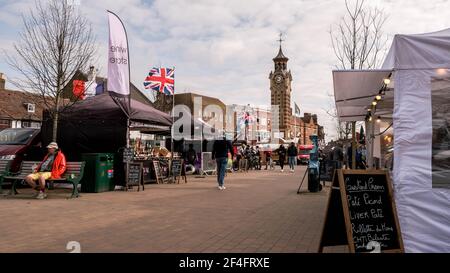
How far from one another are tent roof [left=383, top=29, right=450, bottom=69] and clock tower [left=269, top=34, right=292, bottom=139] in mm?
86336

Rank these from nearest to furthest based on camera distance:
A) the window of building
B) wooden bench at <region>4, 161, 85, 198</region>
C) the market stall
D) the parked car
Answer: wooden bench at <region>4, 161, 85, 198</region> < the parked car < the market stall < the window of building

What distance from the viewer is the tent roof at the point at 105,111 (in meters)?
13.0

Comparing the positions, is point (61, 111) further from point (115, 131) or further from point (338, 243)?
point (338, 243)

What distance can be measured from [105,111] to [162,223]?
715cm

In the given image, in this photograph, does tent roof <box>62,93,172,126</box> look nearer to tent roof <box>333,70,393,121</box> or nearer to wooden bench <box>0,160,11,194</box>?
wooden bench <box>0,160,11,194</box>

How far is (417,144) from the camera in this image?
487 cm

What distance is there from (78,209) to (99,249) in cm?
359

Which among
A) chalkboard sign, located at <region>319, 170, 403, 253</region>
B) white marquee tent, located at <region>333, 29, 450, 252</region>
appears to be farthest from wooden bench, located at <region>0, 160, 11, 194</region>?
white marquee tent, located at <region>333, 29, 450, 252</region>

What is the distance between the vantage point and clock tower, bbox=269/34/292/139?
91188mm

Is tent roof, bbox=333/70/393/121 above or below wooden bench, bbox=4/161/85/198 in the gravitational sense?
above

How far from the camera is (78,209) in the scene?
841 cm
